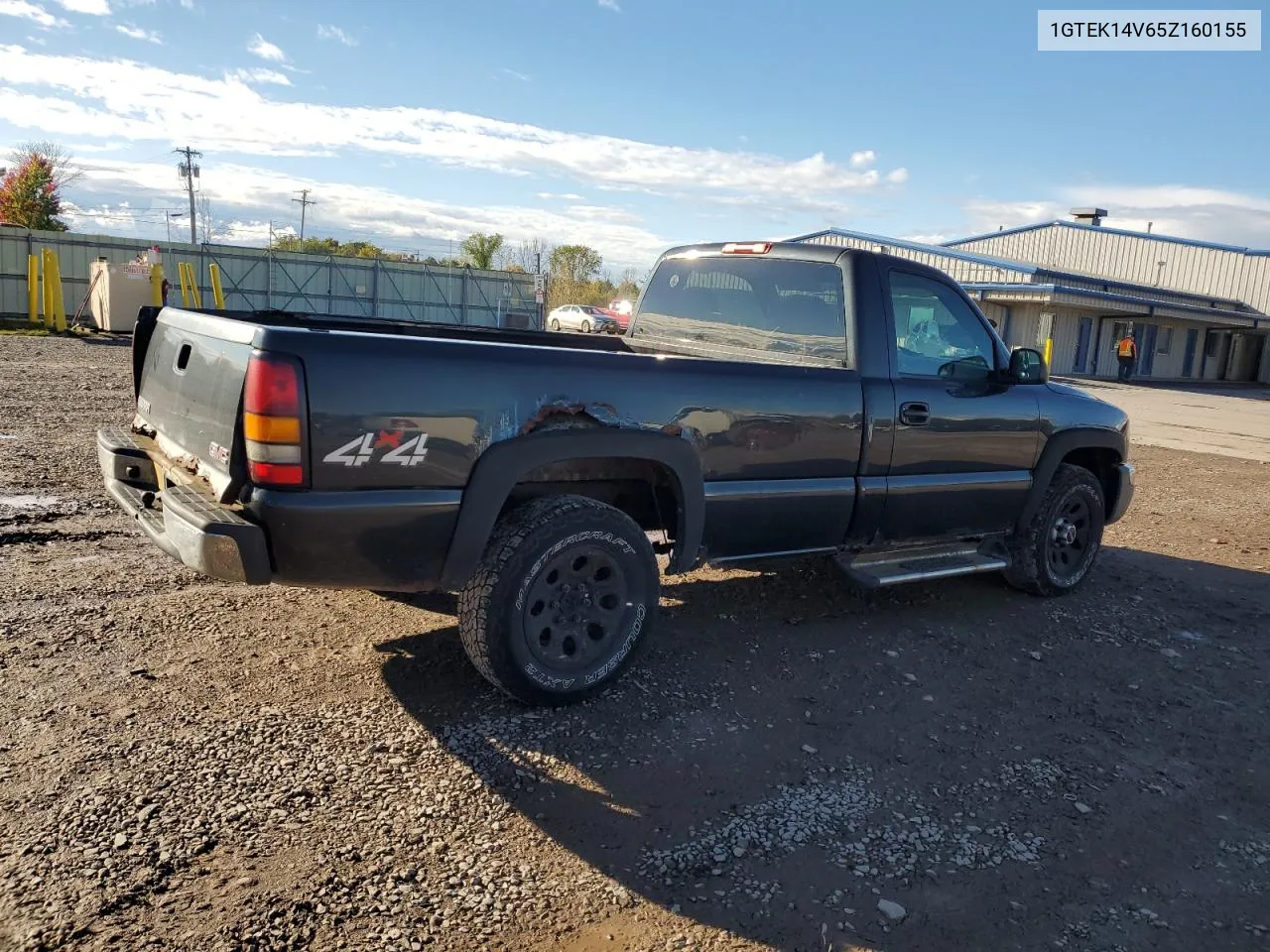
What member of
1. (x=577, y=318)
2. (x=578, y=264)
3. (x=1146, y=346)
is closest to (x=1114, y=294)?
(x=1146, y=346)

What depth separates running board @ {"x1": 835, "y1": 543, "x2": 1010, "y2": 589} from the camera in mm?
4781

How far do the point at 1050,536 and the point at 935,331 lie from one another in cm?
163

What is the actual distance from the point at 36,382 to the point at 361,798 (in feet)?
38.0

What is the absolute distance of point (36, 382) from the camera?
40.2 ft

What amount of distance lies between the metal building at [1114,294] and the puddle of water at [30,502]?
30.0m

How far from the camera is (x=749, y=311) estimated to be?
17.1 feet

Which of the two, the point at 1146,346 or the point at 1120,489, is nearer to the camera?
the point at 1120,489

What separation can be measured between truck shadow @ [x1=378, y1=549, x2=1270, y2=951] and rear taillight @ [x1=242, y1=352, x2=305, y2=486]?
1.14m

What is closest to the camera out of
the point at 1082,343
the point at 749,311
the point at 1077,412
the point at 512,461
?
the point at 512,461

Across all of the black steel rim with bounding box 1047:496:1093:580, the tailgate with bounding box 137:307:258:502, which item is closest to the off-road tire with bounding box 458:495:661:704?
the tailgate with bounding box 137:307:258:502

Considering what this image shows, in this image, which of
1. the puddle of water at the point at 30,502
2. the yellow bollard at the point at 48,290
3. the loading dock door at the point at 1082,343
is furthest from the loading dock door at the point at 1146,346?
the puddle of water at the point at 30,502

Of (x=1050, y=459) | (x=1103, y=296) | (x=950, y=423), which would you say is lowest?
(x=1050, y=459)

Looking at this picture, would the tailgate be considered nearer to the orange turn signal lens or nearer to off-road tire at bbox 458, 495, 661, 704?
the orange turn signal lens

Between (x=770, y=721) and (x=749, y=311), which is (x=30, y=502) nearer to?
(x=749, y=311)
